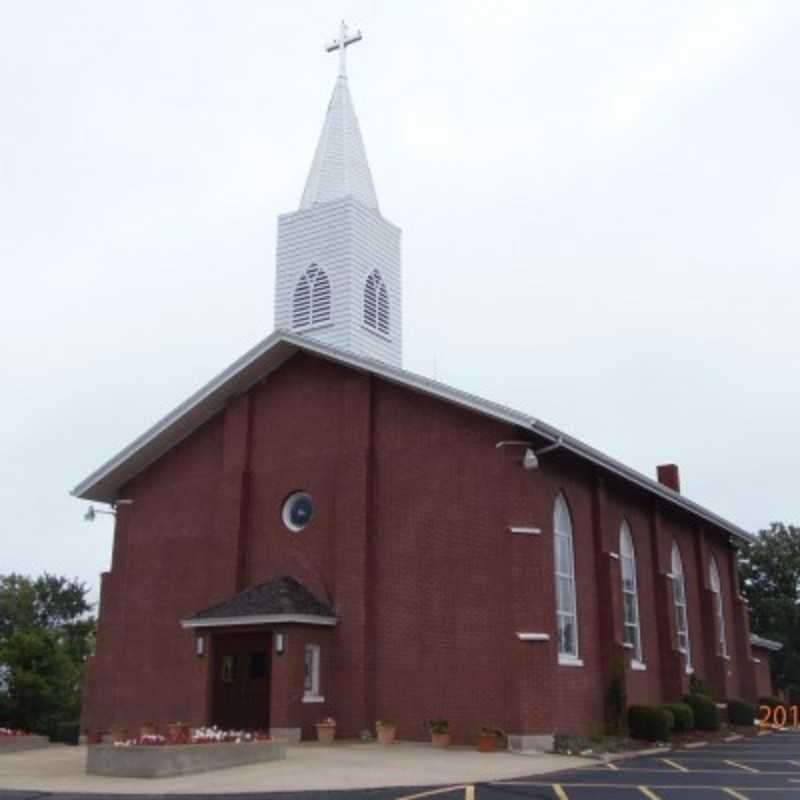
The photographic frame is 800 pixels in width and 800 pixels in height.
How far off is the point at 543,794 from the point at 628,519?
15623mm

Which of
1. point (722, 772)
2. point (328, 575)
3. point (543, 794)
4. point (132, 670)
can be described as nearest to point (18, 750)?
point (132, 670)

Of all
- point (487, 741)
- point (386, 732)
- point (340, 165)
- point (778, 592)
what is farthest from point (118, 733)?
point (778, 592)

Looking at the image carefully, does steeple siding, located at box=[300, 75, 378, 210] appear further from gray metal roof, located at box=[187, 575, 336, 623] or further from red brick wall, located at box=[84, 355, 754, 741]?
gray metal roof, located at box=[187, 575, 336, 623]

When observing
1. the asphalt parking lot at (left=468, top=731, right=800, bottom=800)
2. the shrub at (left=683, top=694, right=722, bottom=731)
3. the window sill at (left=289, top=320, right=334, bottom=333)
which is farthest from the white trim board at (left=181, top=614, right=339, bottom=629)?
the shrub at (left=683, top=694, right=722, bottom=731)

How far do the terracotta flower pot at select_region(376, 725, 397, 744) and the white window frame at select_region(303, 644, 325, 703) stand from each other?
164 centimetres

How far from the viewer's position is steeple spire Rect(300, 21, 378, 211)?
34031mm

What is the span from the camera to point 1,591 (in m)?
55.1

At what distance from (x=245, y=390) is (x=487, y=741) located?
38.3 ft

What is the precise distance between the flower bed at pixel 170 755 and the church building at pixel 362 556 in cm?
427

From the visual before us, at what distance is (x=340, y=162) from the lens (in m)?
34.6

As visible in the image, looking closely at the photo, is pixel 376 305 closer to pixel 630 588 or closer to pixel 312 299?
pixel 312 299

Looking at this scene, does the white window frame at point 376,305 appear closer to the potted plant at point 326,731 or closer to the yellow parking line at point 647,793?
the potted plant at point 326,731

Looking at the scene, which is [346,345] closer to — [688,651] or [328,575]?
[328,575]

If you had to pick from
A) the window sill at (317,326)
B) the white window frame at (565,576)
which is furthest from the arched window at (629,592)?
the window sill at (317,326)
